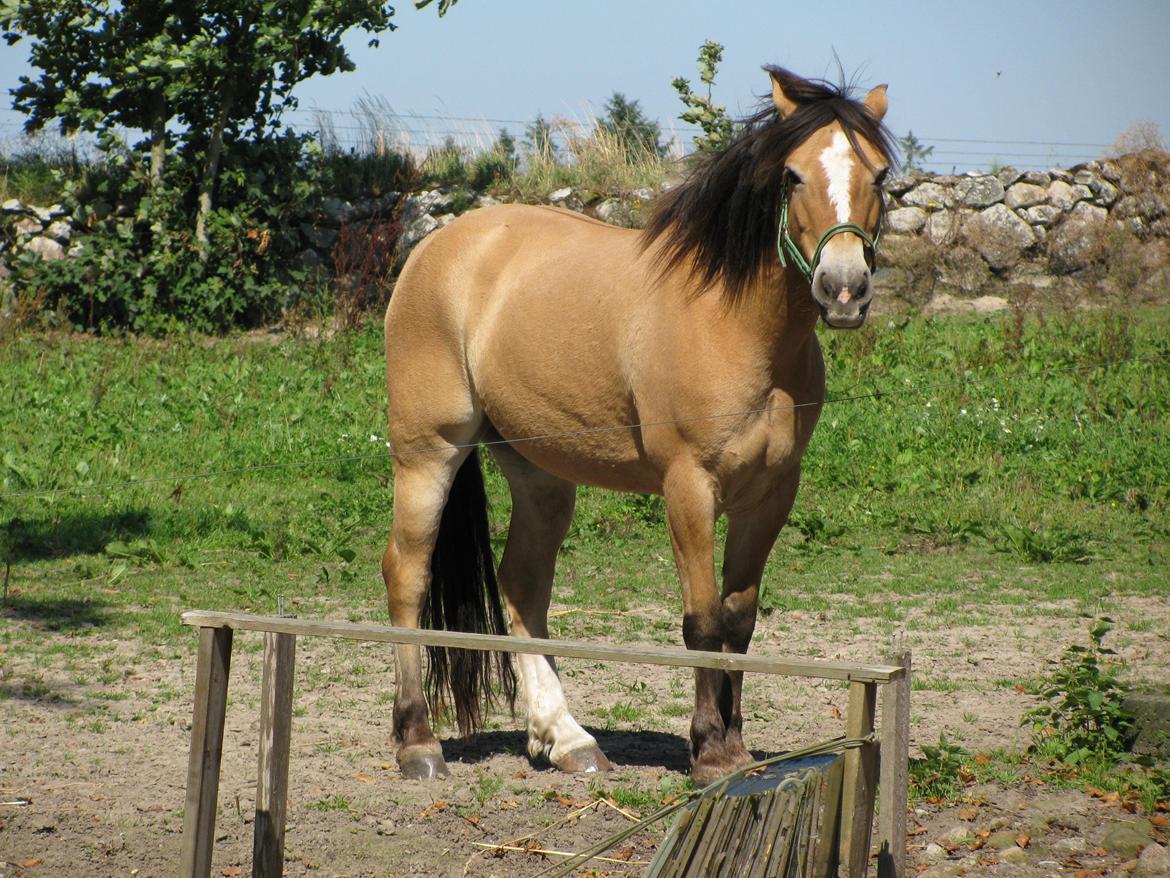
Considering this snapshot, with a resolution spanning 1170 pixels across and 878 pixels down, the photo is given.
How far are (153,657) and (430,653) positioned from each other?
5.69 feet

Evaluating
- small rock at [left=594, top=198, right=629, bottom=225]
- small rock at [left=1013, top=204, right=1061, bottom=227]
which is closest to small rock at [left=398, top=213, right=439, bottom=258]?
small rock at [left=594, top=198, right=629, bottom=225]

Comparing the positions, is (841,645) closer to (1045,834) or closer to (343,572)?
(1045,834)

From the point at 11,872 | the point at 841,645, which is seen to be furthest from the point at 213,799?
the point at 841,645

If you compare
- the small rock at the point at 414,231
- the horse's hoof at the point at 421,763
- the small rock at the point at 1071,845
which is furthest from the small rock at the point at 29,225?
the small rock at the point at 1071,845

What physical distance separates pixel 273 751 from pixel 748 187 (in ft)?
7.79

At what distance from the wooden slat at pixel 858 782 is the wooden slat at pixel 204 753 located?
1.51 meters

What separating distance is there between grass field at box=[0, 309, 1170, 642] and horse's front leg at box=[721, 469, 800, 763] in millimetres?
2420

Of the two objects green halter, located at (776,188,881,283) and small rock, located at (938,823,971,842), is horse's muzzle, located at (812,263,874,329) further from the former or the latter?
small rock, located at (938,823,971,842)

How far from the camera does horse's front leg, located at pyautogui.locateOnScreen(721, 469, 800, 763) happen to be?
4.42 meters

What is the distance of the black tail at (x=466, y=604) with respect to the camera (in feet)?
16.8

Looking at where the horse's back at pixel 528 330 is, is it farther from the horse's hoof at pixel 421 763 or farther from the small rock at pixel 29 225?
the small rock at pixel 29 225

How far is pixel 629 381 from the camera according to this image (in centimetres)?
452

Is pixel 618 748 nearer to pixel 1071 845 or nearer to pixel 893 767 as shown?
pixel 1071 845

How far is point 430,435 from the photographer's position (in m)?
5.16
